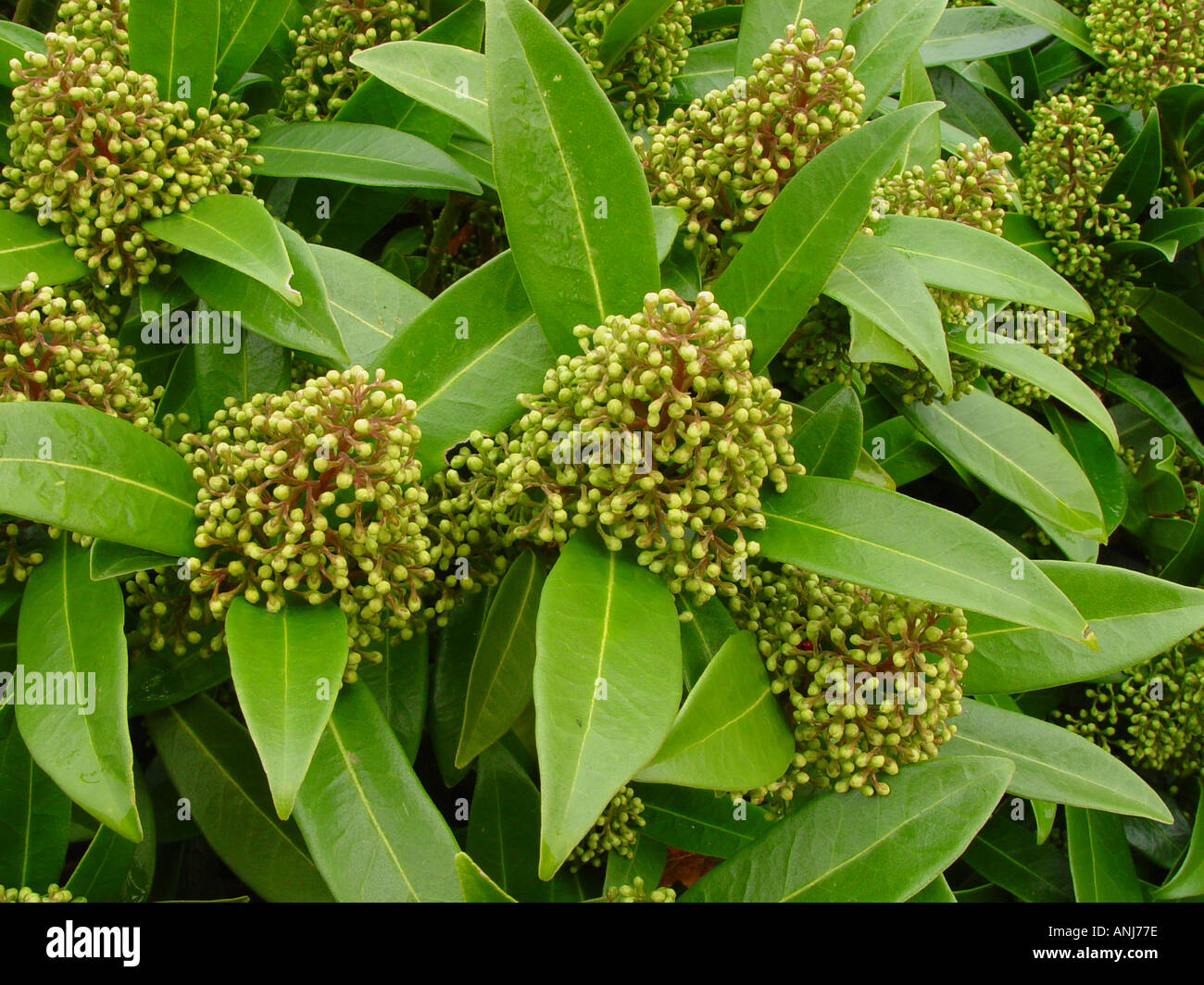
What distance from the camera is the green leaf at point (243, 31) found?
2.43 metres

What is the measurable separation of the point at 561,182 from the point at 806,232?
0.48 m

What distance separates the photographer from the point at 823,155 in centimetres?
189

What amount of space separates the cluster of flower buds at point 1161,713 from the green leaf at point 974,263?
1286 mm

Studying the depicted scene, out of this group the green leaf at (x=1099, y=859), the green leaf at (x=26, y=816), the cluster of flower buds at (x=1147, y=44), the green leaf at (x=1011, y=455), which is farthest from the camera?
the cluster of flower buds at (x=1147, y=44)

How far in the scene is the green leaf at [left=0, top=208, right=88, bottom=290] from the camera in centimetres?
201

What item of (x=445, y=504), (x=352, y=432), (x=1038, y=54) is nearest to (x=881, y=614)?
(x=445, y=504)

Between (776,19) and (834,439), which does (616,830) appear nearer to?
(834,439)

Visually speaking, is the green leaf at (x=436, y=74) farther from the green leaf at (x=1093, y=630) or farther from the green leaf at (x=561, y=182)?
the green leaf at (x=1093, y=630)

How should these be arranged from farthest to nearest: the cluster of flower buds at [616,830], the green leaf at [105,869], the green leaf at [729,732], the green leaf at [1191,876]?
1. the green leaf at [1191,876]
2. the cluster of flower buds at [616,830]
3. the green leaf at [105,869]
4. the green leaf at [729,732]

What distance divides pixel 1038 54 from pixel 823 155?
265 cm

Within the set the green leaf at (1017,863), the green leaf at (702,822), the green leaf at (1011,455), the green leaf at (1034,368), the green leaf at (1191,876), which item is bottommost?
the green leaf at (1017,863)

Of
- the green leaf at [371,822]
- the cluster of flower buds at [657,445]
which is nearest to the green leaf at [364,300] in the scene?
the cluster of flower buds at [657,445]

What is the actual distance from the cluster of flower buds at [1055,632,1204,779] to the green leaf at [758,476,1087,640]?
1.58 metres

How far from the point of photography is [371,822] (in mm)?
1883
